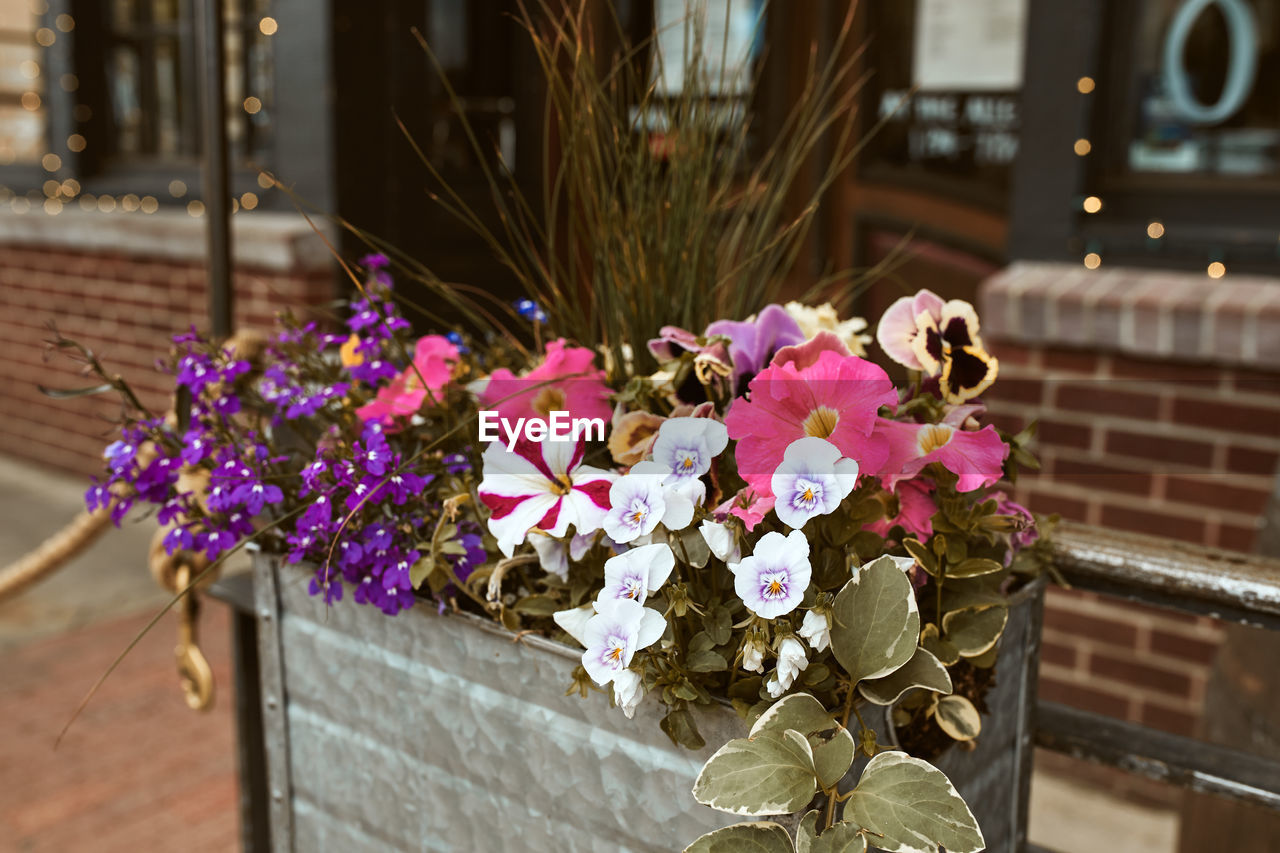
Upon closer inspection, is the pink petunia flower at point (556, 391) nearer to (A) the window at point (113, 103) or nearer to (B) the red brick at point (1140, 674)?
A: (B) the red brick at point (1140, 674)

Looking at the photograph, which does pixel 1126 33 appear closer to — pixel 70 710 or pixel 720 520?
pixel 720 520

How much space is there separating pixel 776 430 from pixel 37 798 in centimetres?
256

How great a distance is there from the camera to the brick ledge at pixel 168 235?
384 cm

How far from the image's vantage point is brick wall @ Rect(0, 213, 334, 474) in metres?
3.95

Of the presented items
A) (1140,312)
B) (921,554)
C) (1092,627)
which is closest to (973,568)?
(921,554)

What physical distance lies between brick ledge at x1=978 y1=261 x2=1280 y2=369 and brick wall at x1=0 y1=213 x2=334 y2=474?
2283 millimetres

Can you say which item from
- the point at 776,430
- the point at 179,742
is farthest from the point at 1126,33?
the point at 179,742

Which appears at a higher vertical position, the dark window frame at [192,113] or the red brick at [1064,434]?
the dark window frame at [192,113]

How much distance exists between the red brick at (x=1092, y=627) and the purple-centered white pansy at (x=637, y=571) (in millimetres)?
2209

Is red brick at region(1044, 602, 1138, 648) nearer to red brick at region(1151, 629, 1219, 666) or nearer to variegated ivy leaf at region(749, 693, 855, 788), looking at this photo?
red brick at region(1151, 629, 1219, 666)

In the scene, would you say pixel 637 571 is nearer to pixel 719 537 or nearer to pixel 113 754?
pixel 719 537

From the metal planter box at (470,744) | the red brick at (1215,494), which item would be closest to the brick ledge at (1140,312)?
the red brick at (1215,494)

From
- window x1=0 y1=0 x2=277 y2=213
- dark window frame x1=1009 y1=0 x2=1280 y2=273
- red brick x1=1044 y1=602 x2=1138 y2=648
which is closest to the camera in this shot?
dark window frame x1=1009 y1=0 x2=1280 y2=273

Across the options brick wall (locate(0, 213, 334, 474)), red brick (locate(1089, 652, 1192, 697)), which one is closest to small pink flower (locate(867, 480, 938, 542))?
red brick (locate(1089, 652, 1192, 697))
